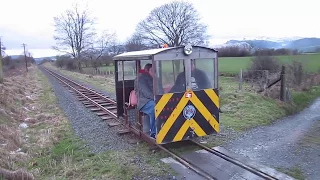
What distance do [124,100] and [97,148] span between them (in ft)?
7.41

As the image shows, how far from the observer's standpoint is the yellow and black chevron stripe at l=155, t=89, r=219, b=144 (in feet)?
22.9

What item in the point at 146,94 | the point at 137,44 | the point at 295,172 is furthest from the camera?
the point at 137,44

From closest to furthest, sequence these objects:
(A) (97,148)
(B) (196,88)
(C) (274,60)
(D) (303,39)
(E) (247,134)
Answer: (B) (196,88) → (A) (97,148) → (E) (247,134) → (C) (274,60) → (D) (303,39)

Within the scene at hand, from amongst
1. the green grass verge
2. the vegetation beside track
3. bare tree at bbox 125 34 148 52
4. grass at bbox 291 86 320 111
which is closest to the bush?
bare tree at bbox 125 34 148 52

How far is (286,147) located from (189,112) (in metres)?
2.60

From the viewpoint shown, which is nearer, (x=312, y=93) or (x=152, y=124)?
(x=152, y=124)

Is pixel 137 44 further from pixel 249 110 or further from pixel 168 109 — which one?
pixel 168 109

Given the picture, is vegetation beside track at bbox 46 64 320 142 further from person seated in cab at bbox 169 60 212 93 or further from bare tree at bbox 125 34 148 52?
bare tree at bbox 125 34 148 52

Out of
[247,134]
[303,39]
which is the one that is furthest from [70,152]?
[303,39]

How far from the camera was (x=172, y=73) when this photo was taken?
6953 mm

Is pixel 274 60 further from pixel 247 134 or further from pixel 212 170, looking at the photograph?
pixel 212 170

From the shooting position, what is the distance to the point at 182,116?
7160 millimetres

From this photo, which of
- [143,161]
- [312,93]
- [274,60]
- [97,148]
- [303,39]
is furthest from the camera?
[303,39]

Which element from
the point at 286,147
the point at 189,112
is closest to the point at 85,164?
the point at 189,112
